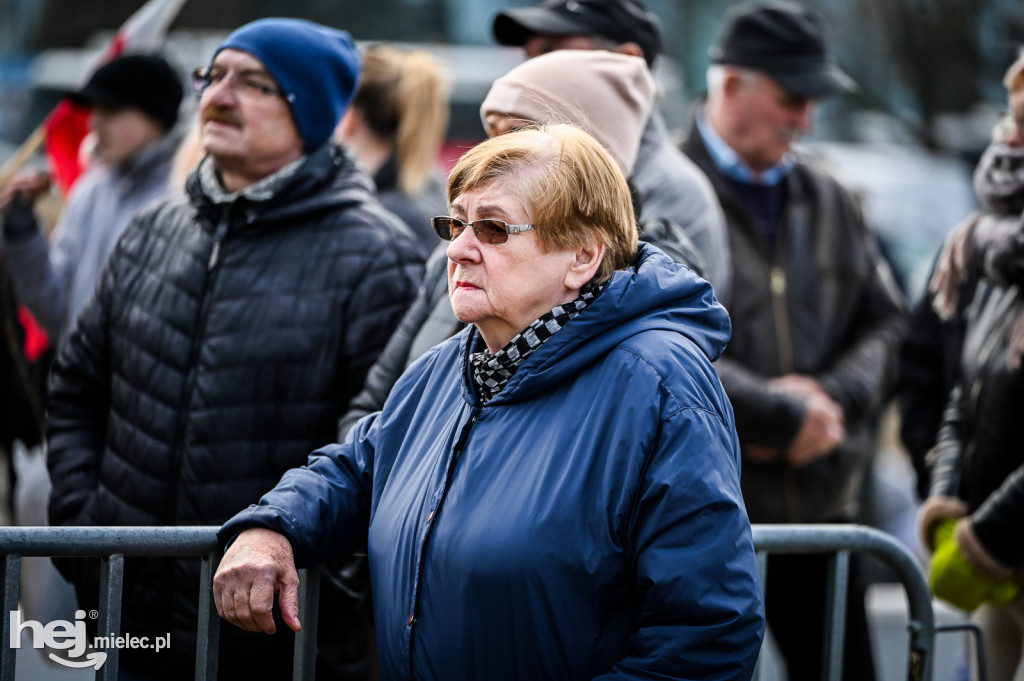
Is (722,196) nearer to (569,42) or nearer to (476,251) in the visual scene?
(569,42)

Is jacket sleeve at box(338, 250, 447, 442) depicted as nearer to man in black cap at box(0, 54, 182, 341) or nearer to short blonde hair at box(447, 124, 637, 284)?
short blonde hair at box(447, 124, 637, 284)

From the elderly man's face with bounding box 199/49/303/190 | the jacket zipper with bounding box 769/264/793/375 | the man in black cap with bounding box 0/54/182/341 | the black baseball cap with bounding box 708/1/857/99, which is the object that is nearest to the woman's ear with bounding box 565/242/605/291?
the elderly man's face with bounding box 199/49/303/190

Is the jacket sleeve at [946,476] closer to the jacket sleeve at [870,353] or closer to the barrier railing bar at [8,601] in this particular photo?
the jacket sleeve at [870,353]

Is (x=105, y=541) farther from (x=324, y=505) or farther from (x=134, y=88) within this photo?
(x=134, y=88)

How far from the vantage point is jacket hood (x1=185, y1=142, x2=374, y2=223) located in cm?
360

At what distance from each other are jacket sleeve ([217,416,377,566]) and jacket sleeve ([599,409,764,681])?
697mm

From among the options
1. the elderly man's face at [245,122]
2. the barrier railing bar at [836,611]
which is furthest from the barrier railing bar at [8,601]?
the barrier railing bar at [836,611]

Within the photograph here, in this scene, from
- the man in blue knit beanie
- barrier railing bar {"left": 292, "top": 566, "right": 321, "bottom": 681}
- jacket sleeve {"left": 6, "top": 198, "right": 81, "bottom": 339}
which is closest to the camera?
barrier railing bar {"left": 292, "top": 566, "right": 321, "bottom": 681}

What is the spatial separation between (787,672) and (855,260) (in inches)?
56.7

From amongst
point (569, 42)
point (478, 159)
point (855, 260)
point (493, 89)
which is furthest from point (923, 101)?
point (478, 159)

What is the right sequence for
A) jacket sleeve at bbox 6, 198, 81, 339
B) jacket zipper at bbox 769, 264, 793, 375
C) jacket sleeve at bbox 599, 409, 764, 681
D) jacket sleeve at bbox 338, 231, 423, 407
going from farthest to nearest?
1. jacket sleeve at bbox 6, 198, 81, 339
2. jacket zipper at bbox 769, 264, 793, 375
3. jacket sleeve at bbox 338, 231, 423, 407
4. jacket sleeve at bbox 599, 409, 764, 681

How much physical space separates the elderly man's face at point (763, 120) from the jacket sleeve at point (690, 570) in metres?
2.77

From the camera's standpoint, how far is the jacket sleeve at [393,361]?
3373 mm

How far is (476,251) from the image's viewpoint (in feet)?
8.44
